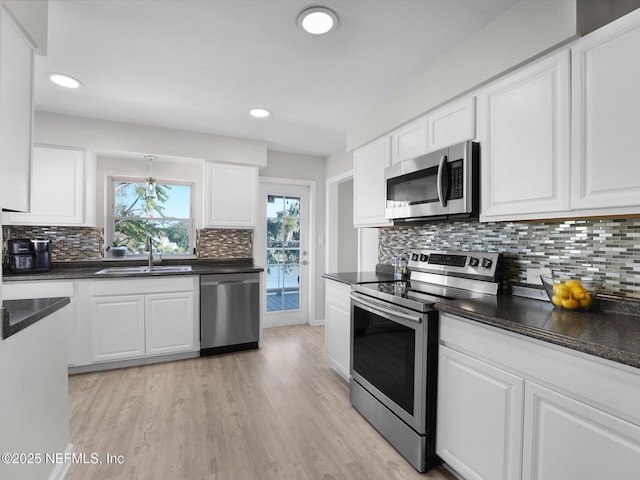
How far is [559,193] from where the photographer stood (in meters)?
1.46

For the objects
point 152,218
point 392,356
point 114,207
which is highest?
→ point 114,207

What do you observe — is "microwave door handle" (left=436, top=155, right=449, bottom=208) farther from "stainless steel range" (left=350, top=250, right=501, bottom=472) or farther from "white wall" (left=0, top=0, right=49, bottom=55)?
"white wall" (left=0, top=0, right=49, bottom=55)

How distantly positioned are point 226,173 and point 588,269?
129 inches

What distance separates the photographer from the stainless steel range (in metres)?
1.70

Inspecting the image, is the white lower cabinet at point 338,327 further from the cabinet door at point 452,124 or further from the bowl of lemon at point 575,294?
the bowl of lemon at point 575,294

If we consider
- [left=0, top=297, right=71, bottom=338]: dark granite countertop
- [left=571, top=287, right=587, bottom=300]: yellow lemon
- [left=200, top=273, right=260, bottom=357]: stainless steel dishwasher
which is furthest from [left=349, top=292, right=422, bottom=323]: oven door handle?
[left=0, top=297, right=71, bottom=338]: dark granite countertop

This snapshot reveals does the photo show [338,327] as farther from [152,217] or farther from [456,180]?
[152,217]

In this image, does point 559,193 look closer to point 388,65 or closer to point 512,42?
point 512,42

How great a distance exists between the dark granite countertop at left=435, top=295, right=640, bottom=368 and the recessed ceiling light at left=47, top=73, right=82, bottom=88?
2.93 meters

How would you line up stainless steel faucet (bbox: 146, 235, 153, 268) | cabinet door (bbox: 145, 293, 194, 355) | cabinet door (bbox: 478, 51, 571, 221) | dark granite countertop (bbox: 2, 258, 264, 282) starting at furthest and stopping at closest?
stainless steel faucet (bbox: 146, 235, 153, 268)
cabinet door (bbox: 145, 293, 194, 355)
dark granite countertop (bbox: 2, 258, 264, 282)
cabinet door (bbox: 478, 51, 571, 221)

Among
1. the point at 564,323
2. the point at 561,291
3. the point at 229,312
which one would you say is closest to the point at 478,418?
the point at 564,323

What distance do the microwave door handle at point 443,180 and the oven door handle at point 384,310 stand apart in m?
0.72

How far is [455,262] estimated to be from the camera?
7.33 ft

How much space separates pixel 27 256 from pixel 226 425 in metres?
2.40
